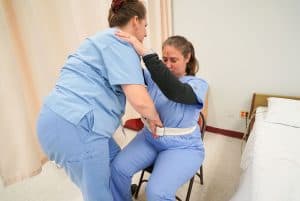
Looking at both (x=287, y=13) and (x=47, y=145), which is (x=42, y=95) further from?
(x=287, y=13)

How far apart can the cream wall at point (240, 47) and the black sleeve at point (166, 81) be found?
4.24 ft

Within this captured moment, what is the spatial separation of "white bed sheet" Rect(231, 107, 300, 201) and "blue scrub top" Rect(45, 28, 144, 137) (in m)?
0.74

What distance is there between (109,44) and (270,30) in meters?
1.61

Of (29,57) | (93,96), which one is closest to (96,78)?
(93,96)

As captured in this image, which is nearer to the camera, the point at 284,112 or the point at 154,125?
the point at 154,125

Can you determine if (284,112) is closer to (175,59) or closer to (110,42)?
(175,59)

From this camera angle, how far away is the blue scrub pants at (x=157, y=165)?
3.41 ft

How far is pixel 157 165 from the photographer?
1141 millimetres

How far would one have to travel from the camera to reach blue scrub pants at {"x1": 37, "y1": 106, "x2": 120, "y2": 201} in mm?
927

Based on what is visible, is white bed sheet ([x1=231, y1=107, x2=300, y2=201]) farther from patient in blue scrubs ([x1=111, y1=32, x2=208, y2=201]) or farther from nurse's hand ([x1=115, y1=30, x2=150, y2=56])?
nurse's hand ([x1=115, y1=30, x2=150, y2=56])

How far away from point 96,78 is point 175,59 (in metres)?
0.50

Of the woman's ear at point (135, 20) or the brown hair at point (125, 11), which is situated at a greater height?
the brown hair at point (125, 11)

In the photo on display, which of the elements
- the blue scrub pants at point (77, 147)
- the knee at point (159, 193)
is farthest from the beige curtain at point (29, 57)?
the knee at point (159, 193)

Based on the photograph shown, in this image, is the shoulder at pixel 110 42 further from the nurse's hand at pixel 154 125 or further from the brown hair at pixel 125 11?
the nurse's hand at pixel 154 125
